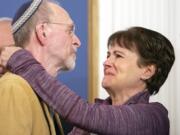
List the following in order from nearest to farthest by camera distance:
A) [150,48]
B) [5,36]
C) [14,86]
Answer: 1. [14,86]
2. [5,36]
3. [150,48]

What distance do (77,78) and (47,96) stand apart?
0.71 metres

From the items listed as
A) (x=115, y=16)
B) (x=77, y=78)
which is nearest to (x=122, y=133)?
(x=77, y=78)

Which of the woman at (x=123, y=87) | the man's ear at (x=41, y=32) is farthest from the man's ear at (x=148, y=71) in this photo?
the man's ear at (x=41, y=32)

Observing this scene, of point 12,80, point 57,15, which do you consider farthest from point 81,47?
point 12,80

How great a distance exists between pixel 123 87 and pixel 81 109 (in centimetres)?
28

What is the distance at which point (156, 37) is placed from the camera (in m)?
1.34

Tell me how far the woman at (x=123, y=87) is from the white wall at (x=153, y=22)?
389 millimetres

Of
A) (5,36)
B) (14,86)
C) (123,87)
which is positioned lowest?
(123,87)

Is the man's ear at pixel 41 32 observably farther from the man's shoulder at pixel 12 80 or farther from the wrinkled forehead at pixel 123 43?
the wrinkled forehead at pixel 123 43

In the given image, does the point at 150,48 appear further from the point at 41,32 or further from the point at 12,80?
the point at 12,80

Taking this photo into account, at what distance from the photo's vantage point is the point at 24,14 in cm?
114

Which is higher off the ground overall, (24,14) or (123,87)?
(24,14)

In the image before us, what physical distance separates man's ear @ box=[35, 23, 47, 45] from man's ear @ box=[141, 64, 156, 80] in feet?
1.37

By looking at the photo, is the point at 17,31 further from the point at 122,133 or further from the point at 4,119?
the point at 122,133
